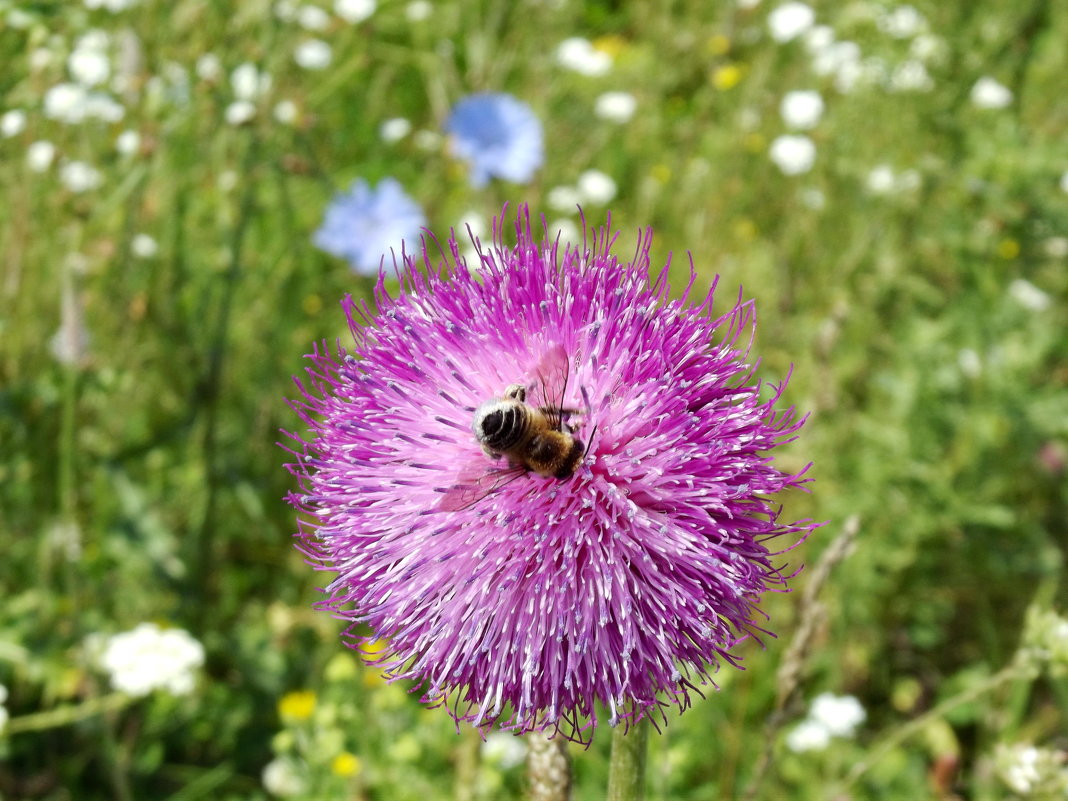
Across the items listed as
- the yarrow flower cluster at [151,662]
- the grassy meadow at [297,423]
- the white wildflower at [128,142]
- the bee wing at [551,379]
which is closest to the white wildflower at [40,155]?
the grassy meadow at [297,423]

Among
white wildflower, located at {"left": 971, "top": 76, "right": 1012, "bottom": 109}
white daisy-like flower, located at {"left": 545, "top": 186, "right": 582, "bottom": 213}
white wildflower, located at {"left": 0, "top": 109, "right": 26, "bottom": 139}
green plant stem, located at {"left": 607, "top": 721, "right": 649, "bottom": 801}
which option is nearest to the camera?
green plant stem, located at {"left": 607, "top": 721, "right": 649, "bottom": 801}

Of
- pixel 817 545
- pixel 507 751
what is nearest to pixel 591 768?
pixel 507 751

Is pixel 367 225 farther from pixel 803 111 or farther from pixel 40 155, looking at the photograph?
pixel 803 111

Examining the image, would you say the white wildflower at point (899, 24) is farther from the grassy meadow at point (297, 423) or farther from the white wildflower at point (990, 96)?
the white wildflower at point (990, 96)

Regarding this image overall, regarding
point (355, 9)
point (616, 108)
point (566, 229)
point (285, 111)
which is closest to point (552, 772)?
point (566, 229)

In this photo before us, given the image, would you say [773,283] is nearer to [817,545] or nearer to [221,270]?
[817,545]

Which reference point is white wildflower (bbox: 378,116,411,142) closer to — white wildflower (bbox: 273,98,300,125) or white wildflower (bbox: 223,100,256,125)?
white wildflower (bbox: 273,98,300,125)

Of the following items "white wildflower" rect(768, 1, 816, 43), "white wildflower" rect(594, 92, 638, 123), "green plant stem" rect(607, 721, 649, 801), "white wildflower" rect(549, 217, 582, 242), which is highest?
"white wildflower" rect(768, 1, 816, 43)

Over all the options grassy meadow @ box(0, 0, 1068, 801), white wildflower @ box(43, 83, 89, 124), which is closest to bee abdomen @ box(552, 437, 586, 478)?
grassy meadow @ box(0, 0, 1068, 801)
